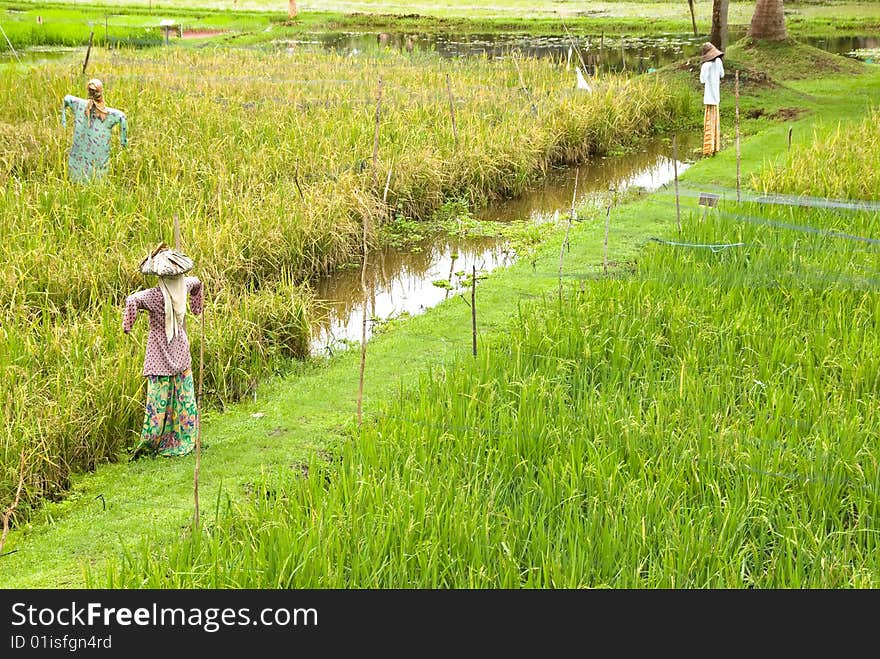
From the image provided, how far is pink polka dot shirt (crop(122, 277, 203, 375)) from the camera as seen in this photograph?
477 centimetres

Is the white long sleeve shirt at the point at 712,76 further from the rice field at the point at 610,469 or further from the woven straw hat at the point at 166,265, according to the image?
the woven straw hat at the point at 166,265

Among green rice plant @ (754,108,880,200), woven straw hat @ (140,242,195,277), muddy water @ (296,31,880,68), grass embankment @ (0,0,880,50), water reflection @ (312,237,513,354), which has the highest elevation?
grass embankment @ (0,0,880,50)

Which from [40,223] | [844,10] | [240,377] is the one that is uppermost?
→ [844,10]

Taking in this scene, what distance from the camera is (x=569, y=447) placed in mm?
4109

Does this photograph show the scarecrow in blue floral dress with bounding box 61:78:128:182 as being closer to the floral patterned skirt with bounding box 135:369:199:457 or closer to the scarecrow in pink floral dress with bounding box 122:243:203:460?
the scarecrow in pink floral dress with bounding box 122:243:203:460

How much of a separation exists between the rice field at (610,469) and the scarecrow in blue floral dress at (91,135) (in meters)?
4.32

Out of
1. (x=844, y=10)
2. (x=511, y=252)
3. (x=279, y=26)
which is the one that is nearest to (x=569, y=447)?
(x=511, y=252)

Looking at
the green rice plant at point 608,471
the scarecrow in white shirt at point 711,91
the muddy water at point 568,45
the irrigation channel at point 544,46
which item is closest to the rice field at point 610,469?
the green rice plant at point 608,471

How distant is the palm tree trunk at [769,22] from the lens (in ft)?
54.7

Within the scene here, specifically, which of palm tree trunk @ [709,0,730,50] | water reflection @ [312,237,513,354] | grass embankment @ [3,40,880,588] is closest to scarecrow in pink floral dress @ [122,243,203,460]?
grass embankment @ [3,40,880,588]

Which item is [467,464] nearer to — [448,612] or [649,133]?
[448,612]

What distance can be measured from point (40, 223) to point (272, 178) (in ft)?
8.39

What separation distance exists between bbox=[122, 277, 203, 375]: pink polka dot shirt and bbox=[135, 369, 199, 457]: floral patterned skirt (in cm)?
5

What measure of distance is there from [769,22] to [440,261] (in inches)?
429
